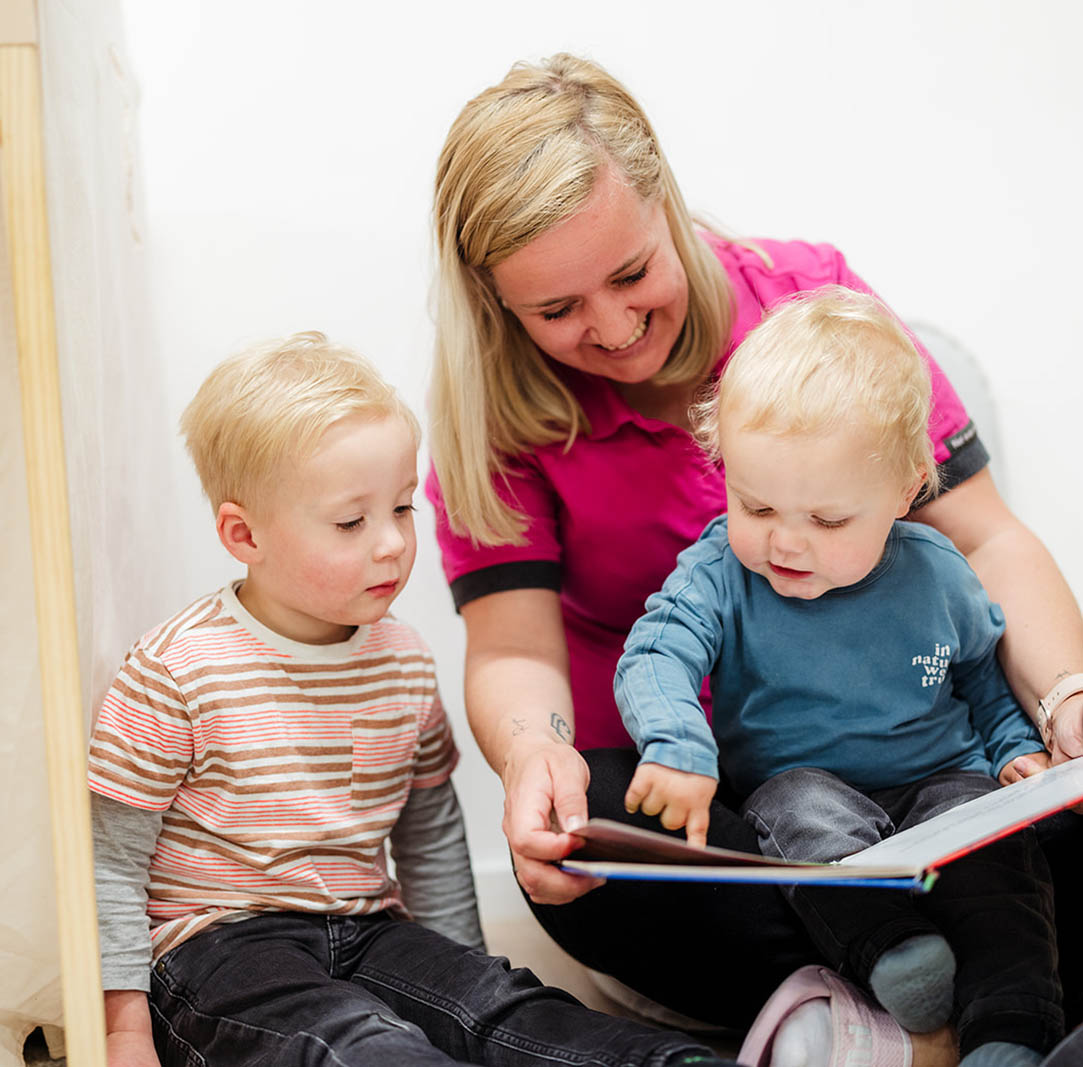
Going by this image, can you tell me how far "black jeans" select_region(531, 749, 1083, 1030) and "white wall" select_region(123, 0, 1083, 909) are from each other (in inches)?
22.9

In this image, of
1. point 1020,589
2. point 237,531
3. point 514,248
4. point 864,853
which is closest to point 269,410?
point 237,531

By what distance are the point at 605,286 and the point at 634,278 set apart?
32 millimetres

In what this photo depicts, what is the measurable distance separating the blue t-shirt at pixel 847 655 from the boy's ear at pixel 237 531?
337 mm

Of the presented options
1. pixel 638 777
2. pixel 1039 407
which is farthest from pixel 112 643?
pixel 1039 407

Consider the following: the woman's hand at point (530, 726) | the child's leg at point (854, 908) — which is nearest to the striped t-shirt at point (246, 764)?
the woman's hand at point (530, 726)

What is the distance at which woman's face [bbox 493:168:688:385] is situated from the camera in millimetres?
1137

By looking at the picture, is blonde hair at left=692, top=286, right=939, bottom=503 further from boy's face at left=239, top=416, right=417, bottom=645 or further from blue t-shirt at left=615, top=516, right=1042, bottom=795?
boy's face at left=239, top=416, right=417, bottom=645

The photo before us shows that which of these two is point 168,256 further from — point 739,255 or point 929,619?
point 929,619

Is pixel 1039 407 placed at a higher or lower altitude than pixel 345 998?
higher

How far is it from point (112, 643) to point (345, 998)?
15.2 inches

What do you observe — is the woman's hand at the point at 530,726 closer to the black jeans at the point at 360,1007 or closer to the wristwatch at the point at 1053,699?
the black jeans at the point at 360,1007

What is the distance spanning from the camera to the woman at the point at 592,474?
1.10 meters

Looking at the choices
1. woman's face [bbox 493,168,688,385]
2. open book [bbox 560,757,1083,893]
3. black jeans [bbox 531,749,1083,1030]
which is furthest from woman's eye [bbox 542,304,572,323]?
open book [bbox 560,757,1083,893]

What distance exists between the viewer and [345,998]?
1.00m
